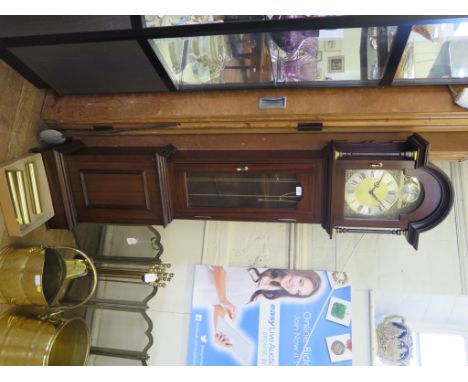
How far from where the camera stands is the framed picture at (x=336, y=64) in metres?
1.74

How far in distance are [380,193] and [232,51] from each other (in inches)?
39.1

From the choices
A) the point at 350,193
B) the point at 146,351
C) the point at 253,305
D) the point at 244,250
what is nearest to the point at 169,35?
the point at 350,193

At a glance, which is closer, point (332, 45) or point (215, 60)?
point (332, 45)

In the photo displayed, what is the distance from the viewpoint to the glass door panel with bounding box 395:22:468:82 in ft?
5.12

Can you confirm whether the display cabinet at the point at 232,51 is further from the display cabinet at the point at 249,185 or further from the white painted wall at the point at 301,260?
the white painted wall at the point at 301,260

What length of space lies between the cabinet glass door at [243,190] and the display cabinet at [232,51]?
1.48 feet

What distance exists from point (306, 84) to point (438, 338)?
1.91 meters

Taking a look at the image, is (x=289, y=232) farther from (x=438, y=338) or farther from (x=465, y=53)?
(x=465, y=53)

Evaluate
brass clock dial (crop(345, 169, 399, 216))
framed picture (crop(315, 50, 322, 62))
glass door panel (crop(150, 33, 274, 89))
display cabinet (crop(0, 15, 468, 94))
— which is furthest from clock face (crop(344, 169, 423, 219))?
glass door panel (crop(150, 33, 274, 89))

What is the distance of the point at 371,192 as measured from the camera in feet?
6.07

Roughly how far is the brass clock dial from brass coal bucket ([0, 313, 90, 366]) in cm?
163

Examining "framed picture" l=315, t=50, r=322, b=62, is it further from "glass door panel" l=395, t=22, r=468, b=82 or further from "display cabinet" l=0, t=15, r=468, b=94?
"glass door panel" l=395, t=22, r=468, b=82

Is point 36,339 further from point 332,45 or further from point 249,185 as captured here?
point 332,45

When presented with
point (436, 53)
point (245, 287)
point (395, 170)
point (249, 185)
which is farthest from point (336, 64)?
point (245, 287)
